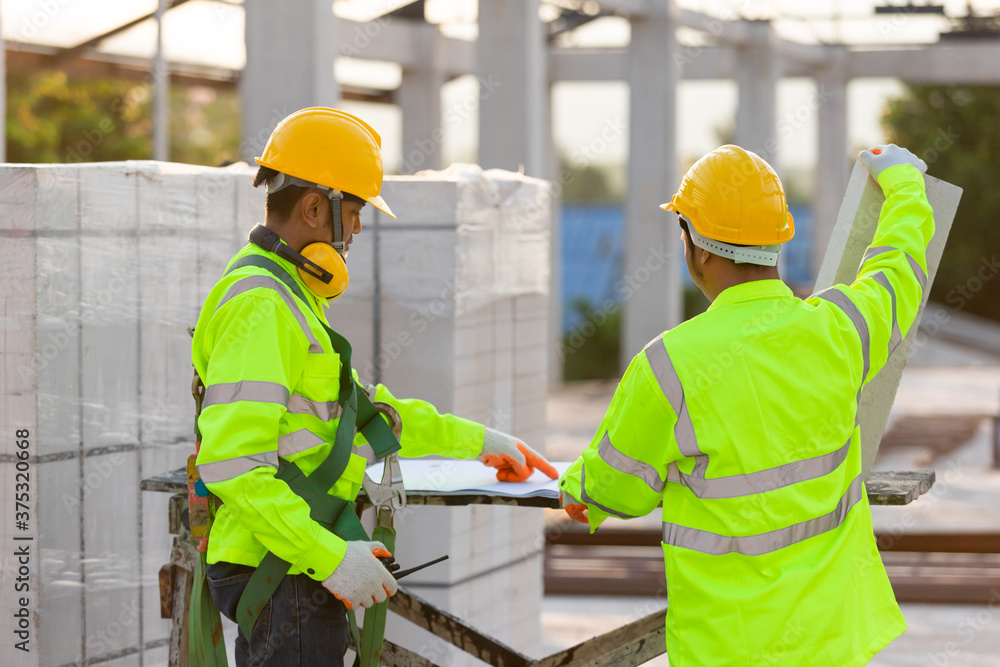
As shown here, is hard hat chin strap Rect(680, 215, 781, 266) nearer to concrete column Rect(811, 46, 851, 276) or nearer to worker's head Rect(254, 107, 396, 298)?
worker's head Rect(254, 107, 396, 298)

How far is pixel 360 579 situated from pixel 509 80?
982 centimetres

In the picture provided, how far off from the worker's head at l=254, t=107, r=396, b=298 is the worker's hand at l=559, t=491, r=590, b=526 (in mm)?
729

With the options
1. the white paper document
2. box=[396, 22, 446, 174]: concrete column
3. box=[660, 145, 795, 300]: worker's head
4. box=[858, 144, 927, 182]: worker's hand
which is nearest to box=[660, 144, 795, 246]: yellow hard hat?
box=[660, 145, 795, 300]: worker's head

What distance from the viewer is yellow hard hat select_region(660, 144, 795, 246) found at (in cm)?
244

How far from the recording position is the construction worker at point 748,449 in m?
2.30

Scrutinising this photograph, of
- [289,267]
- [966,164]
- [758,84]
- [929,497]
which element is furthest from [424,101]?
[966,164]

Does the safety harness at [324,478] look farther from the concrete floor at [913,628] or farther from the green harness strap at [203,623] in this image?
the concrete floor at [913,628]

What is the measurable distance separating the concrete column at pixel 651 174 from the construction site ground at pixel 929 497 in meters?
1.75

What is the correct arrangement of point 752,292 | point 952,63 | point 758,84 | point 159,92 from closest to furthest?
point 752,292
point 159,92
point 758,84
point 952,63

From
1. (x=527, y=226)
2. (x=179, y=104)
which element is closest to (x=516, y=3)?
(x=527, y=226)

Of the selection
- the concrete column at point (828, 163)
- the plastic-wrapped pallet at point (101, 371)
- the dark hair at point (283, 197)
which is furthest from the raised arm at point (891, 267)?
the concrete column at point (828, 163)

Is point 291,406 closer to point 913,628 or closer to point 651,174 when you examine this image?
point 913,628

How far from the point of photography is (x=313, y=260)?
2.52 metres

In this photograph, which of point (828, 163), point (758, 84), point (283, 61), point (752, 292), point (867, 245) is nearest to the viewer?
point (752, 292)
